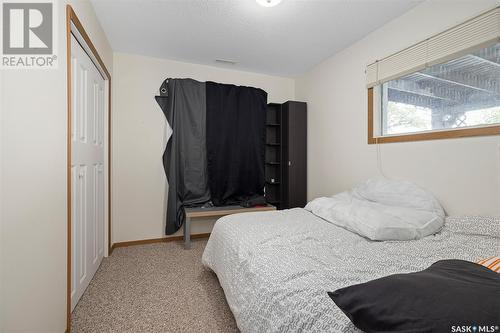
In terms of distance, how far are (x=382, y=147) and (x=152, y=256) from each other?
2780 mm

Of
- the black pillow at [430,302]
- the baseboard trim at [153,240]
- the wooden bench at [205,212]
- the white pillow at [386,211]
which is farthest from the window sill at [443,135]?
the baseboard trim at [153,240]

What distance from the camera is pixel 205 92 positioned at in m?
3.12

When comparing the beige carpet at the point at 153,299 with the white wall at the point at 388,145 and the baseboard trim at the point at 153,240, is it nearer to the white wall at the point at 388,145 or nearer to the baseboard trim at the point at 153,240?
the baseboard trim at the point at 153,240

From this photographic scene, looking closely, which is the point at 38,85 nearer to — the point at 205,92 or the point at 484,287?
the point at 484,287

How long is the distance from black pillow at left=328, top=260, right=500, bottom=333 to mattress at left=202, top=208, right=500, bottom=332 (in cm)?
11

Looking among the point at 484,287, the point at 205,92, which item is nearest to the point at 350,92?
the point at 205,92

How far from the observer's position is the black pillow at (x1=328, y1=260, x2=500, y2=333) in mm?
493

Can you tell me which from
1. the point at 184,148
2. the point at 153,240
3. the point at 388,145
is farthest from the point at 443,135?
the point at 153,240

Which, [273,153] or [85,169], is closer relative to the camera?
[85,169]

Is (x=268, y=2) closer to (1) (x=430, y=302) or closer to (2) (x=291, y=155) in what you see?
(2) (x=291, y=155)

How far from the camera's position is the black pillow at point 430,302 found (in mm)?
493

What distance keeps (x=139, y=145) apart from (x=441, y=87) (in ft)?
10.8

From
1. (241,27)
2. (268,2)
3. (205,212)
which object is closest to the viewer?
(268,2)

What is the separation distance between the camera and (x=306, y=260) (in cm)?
112
